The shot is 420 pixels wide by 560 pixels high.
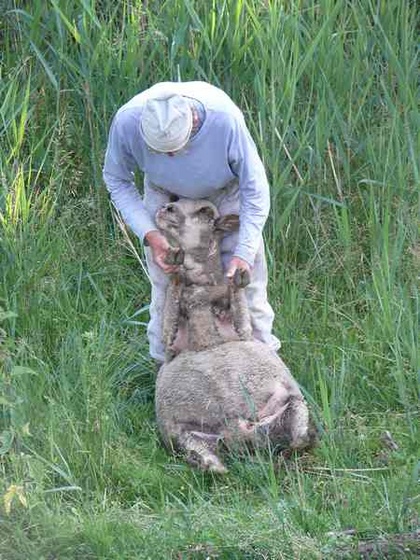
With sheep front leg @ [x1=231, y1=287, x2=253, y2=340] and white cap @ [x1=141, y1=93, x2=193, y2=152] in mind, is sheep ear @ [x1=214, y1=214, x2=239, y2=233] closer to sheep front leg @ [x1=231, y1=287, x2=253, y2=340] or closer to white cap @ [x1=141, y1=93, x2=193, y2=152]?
sheep front leg @ [x1=231, y1=287, x2=253, y2=340]

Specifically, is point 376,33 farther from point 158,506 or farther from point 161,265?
point 158,506

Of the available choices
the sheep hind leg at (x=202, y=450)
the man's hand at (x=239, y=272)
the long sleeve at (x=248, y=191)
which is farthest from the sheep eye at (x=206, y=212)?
the sheep hind leg at (x=202, y=450)

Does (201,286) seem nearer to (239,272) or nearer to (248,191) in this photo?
(239,272)

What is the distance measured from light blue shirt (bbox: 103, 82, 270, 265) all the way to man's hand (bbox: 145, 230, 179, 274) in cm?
4

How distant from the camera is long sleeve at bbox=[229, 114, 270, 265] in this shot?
536cm

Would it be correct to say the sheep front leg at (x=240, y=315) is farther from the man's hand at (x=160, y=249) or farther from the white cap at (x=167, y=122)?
the white cap at (x=167, y=122)

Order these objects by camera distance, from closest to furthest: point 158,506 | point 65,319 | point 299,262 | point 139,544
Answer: point 139,544 < point 158,506 < point 65,319 < point 299,262

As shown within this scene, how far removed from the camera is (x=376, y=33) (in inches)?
274

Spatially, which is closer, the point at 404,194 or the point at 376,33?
the point at 404,194

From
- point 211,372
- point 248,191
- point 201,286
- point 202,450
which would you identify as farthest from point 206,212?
point 202,450

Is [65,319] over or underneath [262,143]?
underneath

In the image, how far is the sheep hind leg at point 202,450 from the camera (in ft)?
16.7

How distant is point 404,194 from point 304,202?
0.53m

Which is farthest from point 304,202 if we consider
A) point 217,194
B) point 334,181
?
point 217,194
